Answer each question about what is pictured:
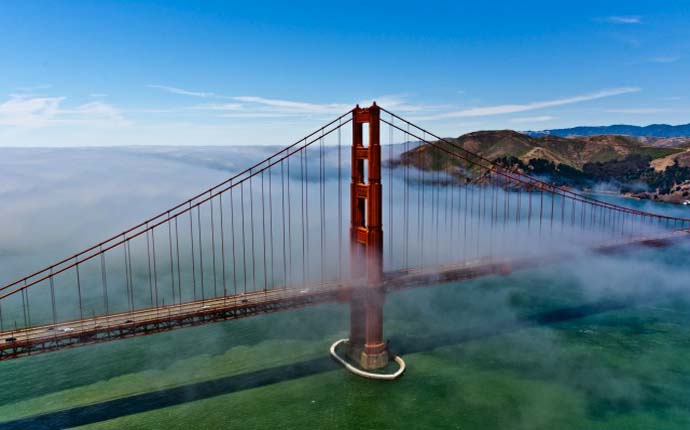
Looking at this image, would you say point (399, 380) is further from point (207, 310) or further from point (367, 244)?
point (207, 310)

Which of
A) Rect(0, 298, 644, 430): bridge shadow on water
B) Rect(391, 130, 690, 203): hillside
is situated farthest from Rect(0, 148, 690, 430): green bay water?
Rect(391, 130, 690, 203): hillside

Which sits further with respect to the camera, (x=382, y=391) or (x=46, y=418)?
(x=382, y=391)

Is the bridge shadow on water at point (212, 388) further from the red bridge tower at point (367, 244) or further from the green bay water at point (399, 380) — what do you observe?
the red bridge tower at point (367, 244)

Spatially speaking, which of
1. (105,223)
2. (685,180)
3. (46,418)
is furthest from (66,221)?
(685,180)

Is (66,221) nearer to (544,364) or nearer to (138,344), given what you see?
(138,344)

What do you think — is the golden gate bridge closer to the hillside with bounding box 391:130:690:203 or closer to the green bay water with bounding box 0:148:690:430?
the green bay water with bounding box 0:148:690:430

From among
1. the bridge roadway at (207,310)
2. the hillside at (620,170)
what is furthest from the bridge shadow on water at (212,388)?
the hillside at (620,170)

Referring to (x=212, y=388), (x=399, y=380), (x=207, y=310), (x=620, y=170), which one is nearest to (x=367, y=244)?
(x=399, y=380)
